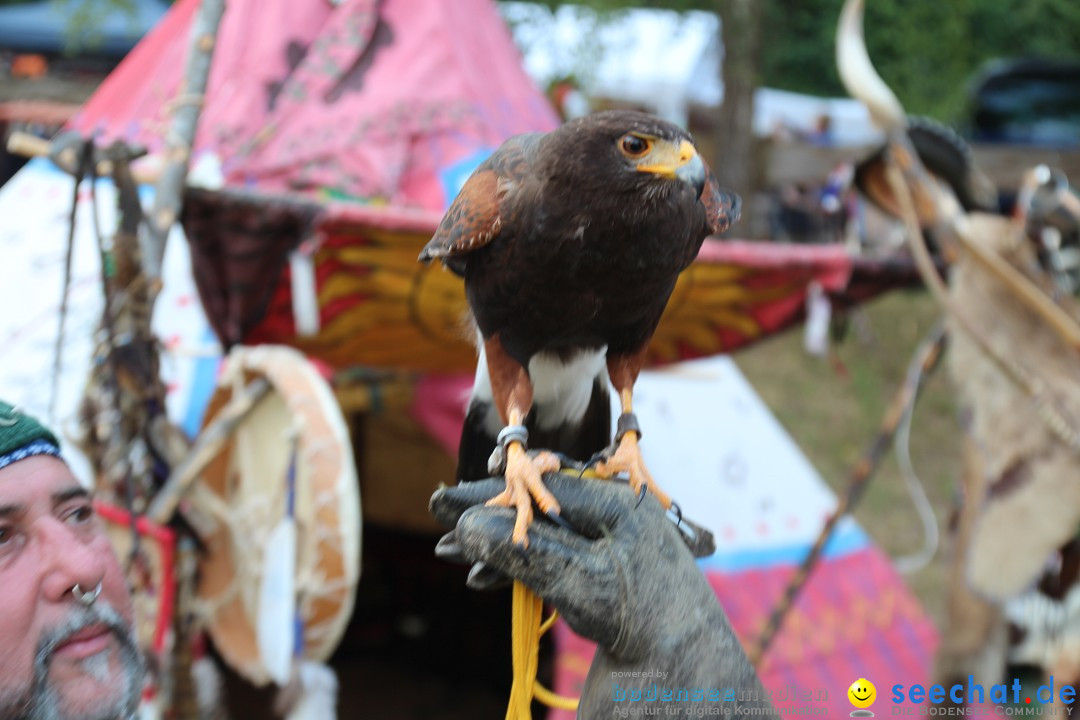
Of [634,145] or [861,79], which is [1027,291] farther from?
[634,145]

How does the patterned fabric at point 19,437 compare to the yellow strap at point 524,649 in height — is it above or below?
above

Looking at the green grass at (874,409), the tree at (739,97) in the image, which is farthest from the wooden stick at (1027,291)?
the tree at (739,97)

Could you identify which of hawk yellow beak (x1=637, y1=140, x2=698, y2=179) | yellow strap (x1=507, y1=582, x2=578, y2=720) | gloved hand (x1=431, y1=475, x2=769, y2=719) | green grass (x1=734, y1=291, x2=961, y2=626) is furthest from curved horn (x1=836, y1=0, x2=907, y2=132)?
green grass (x1=734, y1=291, x2=961, y2=626)

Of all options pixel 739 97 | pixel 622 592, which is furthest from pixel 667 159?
pixel 739 97

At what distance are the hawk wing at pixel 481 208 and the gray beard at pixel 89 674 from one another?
68 cm

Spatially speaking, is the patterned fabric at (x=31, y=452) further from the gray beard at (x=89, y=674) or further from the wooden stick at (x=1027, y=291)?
the wooden stick at (x=1027, y=291)

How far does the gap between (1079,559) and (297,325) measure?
90.2 inches

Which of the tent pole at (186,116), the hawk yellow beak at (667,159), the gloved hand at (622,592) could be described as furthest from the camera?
the tent pole at (186,116)

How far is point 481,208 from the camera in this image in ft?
4.83

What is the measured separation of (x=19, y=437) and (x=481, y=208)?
2.37ft

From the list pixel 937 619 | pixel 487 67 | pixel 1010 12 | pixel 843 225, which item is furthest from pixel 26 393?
pixel 1010 12

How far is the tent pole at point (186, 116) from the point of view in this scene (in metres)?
2.37

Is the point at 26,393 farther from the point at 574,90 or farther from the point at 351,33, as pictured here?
the point at 574,90

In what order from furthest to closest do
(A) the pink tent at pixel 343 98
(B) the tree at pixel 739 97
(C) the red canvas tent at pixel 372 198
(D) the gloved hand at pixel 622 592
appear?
(B) the tree at pixel 739 97, (A) the pink tent at pixel 343 98, (C) the red canvas tent at pixel 372 198, (D) the gloved hand at pixel 622 592
